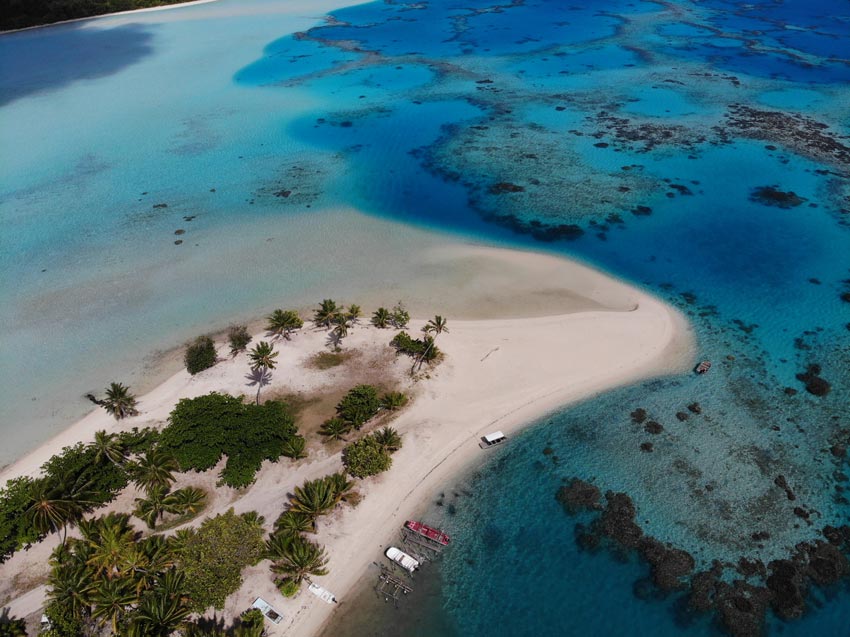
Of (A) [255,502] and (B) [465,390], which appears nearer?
(A) [255,502]

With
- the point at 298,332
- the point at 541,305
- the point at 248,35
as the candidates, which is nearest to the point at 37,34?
the point at 248,35

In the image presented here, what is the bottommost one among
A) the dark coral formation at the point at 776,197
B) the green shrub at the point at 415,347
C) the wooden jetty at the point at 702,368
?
the wooden jetty at the point at 702,368

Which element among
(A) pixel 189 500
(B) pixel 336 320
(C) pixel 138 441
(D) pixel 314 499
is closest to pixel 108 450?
(C) pixel 138 441

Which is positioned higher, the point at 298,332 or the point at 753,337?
the point at 298,332

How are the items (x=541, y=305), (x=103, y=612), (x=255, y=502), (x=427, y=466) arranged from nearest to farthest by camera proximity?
(x=103, y=612) < (x=255, y=502) < (x=427, y=466) < (x=541, y=305)

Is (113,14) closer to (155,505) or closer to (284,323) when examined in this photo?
(284,323)

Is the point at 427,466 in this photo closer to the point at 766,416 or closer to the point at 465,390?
the point at 465,390

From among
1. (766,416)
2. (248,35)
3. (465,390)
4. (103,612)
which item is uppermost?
(248,35)

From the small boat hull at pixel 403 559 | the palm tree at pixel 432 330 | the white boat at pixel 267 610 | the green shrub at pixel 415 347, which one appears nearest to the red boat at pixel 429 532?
the small boat hull at pixel 403 559

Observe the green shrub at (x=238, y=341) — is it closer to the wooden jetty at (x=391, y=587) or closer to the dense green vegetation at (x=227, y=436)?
the dense green vegetation at (x=227, y=436)
